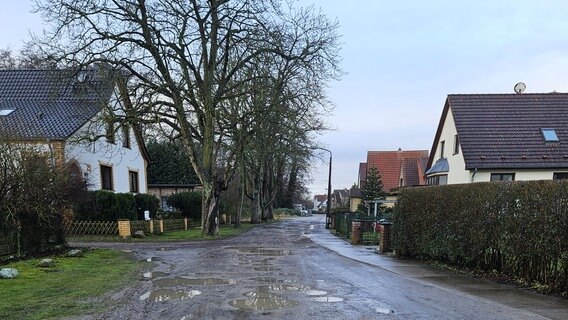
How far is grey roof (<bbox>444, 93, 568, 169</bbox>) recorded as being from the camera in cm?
2323

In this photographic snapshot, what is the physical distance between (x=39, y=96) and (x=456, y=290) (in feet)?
93.0

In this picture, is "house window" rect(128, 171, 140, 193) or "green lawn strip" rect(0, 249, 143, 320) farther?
"house window" rect(128, 171, 140, 193)

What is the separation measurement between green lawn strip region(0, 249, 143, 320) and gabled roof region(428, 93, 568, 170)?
19.0 metres

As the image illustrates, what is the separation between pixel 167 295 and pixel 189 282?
1.44 meters

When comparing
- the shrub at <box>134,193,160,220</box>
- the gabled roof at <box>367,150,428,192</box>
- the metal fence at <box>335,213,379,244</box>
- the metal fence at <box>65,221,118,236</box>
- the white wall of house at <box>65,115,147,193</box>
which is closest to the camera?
the metal fence at <box>335,213,379,244</box>

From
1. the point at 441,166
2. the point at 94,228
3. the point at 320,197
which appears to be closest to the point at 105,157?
the point at 94,228

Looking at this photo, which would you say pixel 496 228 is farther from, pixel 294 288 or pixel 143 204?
pixel 143 204

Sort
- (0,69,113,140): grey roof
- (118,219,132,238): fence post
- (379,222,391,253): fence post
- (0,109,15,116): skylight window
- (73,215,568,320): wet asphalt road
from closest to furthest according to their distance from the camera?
(73,215,568,320): wet asphalt road, (379,222,391,253): fence post, (118,219,132,238): fence post, (0,69,113,140): grey roof, (0,109,15,116): skylight window

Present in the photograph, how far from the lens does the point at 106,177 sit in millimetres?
29688

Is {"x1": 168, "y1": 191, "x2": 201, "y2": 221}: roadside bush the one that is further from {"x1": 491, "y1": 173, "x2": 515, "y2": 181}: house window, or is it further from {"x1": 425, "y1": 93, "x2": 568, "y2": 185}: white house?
{"x1": 491, "y1": 173, "x2": 515, "y2": 181}: house window

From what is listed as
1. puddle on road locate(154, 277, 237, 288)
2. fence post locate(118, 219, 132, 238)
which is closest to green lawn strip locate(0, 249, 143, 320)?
puddle on road locate(154, 277, 237, 288)

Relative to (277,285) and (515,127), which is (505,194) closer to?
(277,285)

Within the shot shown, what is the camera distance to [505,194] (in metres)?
9.45

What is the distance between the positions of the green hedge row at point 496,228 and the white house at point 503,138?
1220 centimetres
